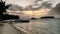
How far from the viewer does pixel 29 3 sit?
1403 cm

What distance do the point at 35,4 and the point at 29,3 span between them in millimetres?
460

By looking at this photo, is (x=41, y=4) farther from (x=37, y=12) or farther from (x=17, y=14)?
(x=17, y=14)

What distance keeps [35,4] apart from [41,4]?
0.45m

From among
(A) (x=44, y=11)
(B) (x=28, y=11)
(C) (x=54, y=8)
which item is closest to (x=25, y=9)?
(B) (x=28, y=11)

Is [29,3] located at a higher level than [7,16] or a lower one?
higher

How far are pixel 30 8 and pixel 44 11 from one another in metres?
1.06

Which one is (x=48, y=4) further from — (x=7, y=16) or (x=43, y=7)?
(x=7, y=16)

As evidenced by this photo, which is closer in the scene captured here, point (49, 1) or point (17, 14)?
point (17, 14)

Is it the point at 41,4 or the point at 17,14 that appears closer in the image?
the point at 17,14

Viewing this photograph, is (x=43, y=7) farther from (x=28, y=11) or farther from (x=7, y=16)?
(x=7, y=16)

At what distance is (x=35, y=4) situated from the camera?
46.4 feet

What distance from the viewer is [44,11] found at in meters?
13.6

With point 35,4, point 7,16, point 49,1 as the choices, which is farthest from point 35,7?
point 7,16

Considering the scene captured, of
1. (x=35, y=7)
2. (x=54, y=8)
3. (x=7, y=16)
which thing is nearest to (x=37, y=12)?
(x=35, y=7)
